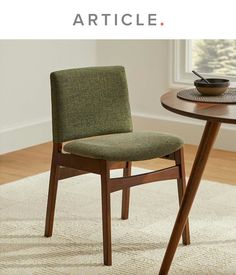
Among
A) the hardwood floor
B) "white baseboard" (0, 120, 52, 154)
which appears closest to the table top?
the hardwood floor

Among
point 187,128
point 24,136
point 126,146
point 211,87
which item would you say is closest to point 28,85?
point 24,136

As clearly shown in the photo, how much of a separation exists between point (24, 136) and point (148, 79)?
1.03m

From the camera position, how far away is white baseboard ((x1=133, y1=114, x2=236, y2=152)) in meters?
5.00

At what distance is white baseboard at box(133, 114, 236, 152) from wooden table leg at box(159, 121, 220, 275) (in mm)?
2144

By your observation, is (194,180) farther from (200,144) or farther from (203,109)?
(203,109)

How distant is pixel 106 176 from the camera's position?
Answer: 3.00m

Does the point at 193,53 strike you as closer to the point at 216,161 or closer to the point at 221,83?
the point at 216,161

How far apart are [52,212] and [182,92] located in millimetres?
853

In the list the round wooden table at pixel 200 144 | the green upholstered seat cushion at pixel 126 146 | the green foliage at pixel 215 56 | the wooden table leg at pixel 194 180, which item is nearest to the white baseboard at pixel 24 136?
the green foliage at pixel 215 56

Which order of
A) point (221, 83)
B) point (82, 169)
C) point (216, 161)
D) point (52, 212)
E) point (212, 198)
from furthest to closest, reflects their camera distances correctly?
point (216, 161) → point (212, 198) → point (52, 212) → point (82, 169) → point (221, 83)

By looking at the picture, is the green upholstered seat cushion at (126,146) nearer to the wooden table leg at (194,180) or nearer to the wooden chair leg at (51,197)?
the wooden chair leg at (51,197)

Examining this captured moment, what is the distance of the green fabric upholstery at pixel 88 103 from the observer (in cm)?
322

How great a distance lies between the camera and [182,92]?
3.05 meters
